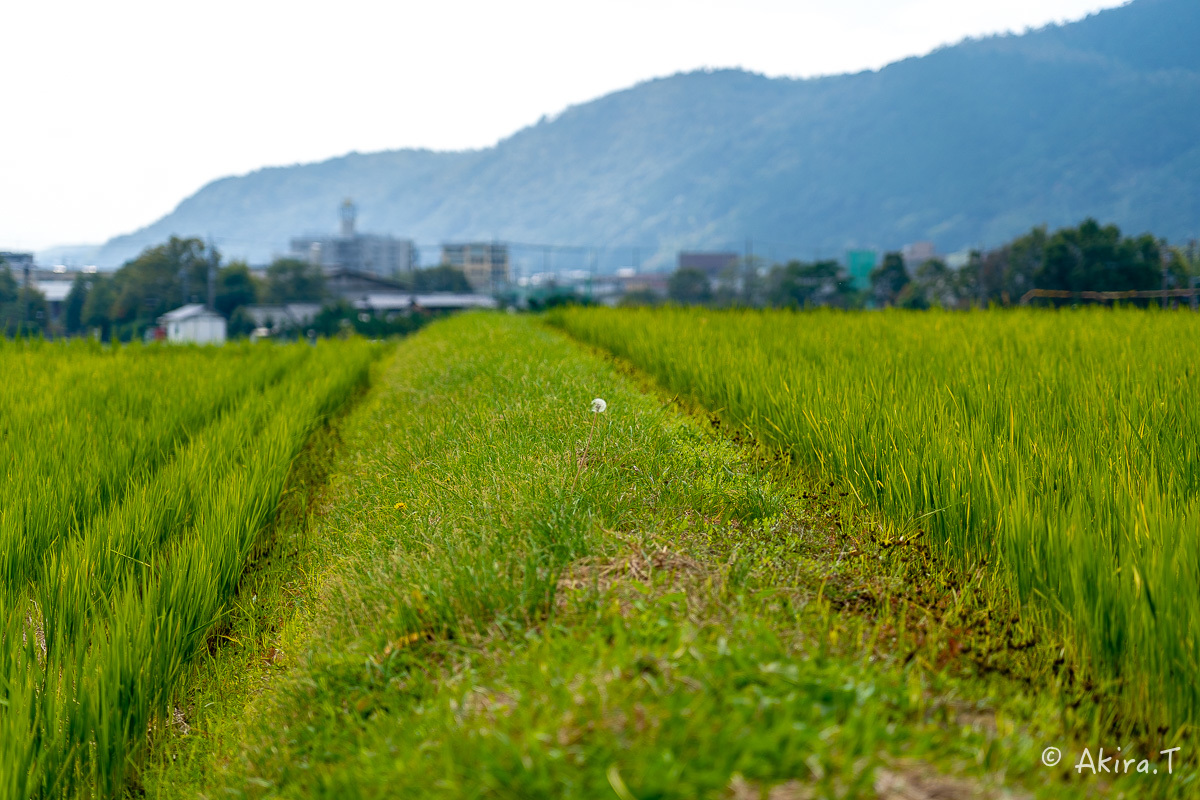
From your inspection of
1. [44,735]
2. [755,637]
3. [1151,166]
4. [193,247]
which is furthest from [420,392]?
[1151,166]

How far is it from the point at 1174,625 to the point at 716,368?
11.8 feet

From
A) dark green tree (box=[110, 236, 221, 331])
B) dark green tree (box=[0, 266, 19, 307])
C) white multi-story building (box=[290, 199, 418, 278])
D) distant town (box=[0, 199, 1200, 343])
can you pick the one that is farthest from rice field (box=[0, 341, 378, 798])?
white multi-story building (box=[290, 199, 418, 278])

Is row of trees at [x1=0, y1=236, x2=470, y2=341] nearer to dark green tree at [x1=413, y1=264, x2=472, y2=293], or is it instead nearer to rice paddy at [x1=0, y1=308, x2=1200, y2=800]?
dark green tree at [x1=413, y1=264, x2=472, y2=293]

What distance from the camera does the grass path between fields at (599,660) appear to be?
1267 millimetres

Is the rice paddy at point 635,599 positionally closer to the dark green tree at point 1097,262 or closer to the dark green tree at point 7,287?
the dark green tree at point 7,287

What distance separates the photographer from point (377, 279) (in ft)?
296

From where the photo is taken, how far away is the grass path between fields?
1.27 metres

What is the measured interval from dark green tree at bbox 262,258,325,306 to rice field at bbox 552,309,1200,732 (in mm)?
71600

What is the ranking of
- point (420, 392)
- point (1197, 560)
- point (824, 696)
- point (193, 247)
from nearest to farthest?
point (824, 696) → point (1197, 560) → point (420, 392) → point (193, 247)

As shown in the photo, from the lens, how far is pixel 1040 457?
258 cm

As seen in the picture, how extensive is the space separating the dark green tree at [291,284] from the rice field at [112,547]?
69.6 m

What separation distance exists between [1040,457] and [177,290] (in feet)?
213

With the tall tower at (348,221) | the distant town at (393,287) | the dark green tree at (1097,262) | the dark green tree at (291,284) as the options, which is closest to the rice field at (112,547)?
the distant town at (393,287)

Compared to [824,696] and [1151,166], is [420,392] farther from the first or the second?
[1151,166]
